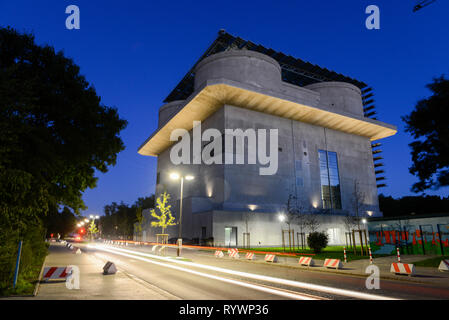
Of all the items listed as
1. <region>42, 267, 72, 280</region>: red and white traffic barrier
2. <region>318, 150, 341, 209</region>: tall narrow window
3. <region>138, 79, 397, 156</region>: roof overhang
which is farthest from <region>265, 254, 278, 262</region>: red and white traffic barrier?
<region>318, 150, 341, 209</region>: tall narrow window

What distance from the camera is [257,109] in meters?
50.8

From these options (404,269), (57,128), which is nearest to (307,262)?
(404,269)

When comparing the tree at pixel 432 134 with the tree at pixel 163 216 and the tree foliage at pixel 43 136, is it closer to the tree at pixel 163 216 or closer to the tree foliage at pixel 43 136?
the tree foliage at pixel 43 136

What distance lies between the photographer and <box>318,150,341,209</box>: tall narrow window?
55.1 m

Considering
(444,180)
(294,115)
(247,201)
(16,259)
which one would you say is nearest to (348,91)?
(294,115)

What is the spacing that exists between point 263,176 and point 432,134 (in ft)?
94.0

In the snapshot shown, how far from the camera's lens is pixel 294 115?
176 feet

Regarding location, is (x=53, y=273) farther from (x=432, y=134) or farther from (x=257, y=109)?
(x=257, y=109)

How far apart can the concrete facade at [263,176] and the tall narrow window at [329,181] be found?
105 centimetres

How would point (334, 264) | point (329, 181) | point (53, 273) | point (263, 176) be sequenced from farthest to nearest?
point (329, 181) < point (263, 176) < point (334, 264) < point (53, 273)

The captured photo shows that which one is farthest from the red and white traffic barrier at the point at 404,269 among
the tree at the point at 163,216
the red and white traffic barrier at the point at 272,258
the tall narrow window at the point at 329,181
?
the tall narrow window at the point at 329,181

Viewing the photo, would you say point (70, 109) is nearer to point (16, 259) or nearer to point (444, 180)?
point (16, 259)

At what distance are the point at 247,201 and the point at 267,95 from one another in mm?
17774

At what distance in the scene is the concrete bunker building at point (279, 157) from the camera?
145ft
